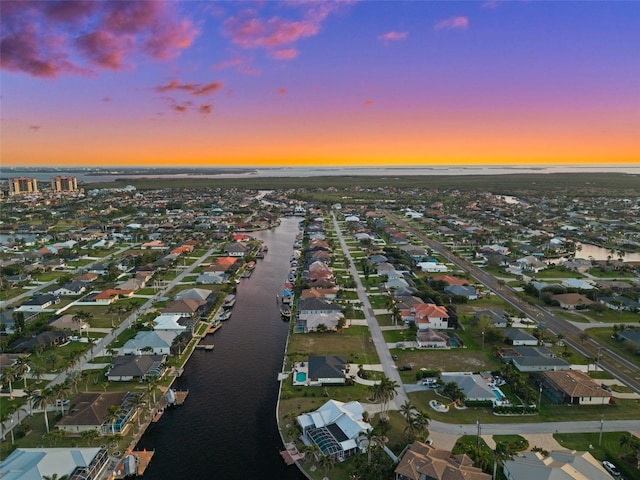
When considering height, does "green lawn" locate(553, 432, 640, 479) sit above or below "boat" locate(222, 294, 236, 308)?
below

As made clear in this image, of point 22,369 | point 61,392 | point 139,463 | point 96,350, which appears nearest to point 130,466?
point 139,463

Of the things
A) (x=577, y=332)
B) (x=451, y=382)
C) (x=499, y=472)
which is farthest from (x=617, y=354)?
(x=499, y=472)

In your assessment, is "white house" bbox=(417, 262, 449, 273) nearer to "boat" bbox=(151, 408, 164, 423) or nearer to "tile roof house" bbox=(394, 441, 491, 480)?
"tile roof house" bbox=(394, 441, 491, 480)

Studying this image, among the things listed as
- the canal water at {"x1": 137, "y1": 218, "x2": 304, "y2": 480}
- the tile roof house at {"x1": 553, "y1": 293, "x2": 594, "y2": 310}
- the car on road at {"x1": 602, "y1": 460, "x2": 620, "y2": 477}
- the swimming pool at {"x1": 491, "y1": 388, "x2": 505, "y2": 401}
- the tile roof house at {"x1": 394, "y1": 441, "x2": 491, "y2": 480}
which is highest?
the tile roof house at {"x1": 553, "y1": 293, "x2": 594, "y2": 310}

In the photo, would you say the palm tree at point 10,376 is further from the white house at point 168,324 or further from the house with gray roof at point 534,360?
the house with gray roof at point 534,360

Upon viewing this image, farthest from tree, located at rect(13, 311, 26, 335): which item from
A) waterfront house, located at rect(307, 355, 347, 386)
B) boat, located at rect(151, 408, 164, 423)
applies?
waterfront house, located at rect(307, 355, 347, 386)

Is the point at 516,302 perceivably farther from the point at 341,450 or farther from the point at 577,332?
the point at 341,450
